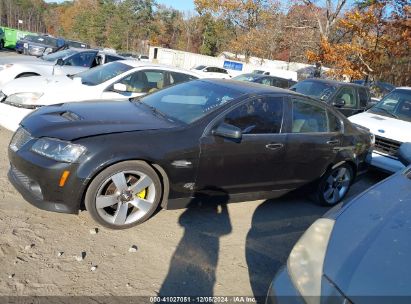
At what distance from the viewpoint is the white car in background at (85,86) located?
5.78 metres

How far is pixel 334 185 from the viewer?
→ 5.34 metres

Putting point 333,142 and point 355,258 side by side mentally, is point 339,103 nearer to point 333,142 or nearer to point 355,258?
point 333,142

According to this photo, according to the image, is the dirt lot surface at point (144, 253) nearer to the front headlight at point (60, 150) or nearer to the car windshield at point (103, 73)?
the front headlight at point (60, 150)

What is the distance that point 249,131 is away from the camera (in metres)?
4.16

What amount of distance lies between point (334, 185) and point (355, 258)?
346cm

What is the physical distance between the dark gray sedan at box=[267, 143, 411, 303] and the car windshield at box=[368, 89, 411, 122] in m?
5.33

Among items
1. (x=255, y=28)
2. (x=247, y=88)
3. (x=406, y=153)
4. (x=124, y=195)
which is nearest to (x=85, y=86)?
(x=247, y=88)

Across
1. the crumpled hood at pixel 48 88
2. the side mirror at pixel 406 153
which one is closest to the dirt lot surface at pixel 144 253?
the side mirror at pixel 406 153

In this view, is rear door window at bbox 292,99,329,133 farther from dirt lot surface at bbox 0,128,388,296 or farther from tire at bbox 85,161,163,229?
tire at bbox 85,161,163,229

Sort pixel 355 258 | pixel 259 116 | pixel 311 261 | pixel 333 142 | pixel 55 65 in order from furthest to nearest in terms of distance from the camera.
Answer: pixel 55 65, pixel 333 142, pixel 259 116, pixel 311 261, pixel 355 258

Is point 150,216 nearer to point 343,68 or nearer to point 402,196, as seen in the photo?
point 402,196

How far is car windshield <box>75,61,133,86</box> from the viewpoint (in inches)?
261

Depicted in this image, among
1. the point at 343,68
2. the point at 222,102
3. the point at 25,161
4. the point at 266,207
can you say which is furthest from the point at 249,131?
the point at 343,68

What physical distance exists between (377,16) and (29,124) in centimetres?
1672
